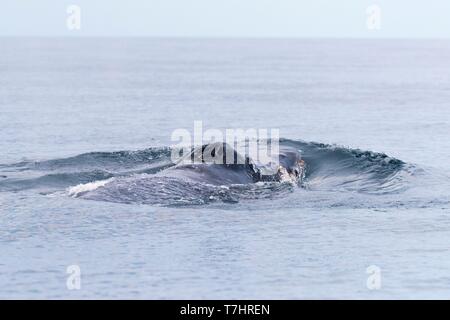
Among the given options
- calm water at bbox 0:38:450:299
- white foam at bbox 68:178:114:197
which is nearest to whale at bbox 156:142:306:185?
calm water at bbox 0:38:450:299

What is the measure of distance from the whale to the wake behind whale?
0.03m

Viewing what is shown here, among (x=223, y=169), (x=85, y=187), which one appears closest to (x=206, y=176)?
(x=223, y=169)

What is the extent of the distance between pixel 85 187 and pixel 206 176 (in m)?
3.05

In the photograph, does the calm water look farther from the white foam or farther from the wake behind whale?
the white foam

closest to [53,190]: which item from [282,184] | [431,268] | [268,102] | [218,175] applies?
[218,175]

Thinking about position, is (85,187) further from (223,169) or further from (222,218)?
(222,218)

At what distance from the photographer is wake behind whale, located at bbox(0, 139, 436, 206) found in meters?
22.0

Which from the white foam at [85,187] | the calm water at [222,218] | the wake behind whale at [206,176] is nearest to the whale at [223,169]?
the wake behind whale at [206,176]

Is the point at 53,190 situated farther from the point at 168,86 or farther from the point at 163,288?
the point at 168,86

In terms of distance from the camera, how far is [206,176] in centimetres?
2378

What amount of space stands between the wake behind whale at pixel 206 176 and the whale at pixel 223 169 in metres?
0.03

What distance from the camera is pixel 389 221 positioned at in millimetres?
19688

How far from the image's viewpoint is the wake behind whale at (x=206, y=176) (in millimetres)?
21953

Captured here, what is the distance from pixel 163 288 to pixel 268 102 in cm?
3903
